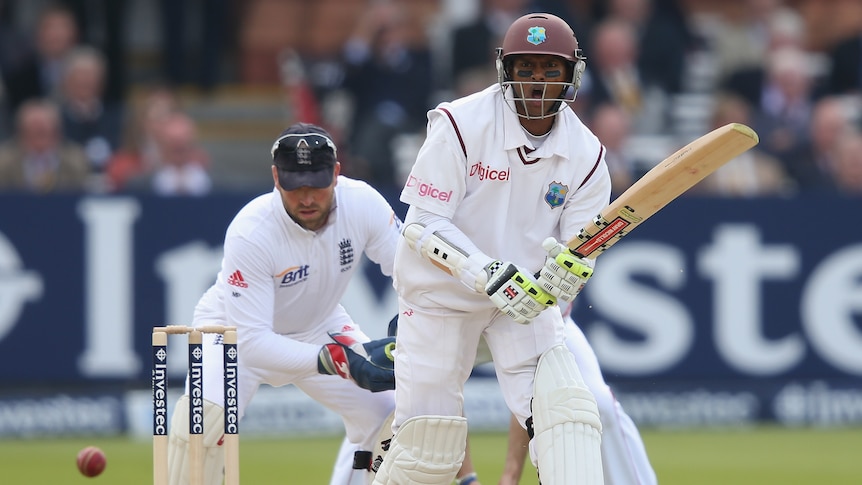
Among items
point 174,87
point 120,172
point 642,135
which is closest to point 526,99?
point 120,172

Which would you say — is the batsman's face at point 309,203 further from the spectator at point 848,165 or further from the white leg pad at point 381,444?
the spectator at point 848,165

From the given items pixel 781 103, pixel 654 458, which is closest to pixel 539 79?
pixel 654 458

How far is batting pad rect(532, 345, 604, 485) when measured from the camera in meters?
4.95

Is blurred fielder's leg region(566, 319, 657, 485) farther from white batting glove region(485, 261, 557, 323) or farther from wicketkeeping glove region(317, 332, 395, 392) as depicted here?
white batting glove region(485, 261, 557, 323)

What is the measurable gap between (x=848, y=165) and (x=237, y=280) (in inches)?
231

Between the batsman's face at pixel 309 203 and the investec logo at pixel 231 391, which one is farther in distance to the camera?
the batsman's face at pixel 309 203

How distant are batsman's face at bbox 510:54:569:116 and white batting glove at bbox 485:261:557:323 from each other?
22.5 inches

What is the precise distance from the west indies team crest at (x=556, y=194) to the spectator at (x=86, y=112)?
560 centimetres

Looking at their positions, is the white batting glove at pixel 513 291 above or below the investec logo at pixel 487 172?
below

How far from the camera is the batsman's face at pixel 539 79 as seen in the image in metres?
5.12

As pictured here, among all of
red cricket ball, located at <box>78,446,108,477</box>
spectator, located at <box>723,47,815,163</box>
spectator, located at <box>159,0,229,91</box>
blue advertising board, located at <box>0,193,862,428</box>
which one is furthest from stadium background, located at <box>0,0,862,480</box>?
red cricket ball, located at <box>78,446,108,477</box>

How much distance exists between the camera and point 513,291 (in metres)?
4.93

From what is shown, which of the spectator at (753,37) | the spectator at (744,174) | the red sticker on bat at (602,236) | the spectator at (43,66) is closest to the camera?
the red sticker on bat at (602,236)

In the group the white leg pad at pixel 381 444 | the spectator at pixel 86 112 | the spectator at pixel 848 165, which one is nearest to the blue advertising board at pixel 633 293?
the spectator at pixel 848 165
